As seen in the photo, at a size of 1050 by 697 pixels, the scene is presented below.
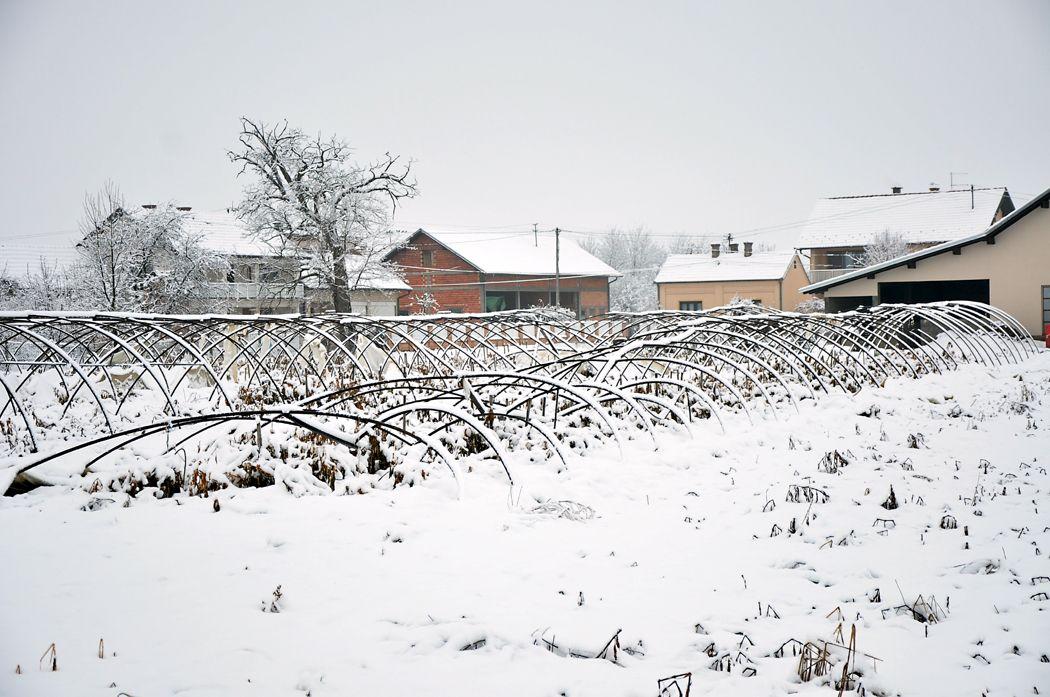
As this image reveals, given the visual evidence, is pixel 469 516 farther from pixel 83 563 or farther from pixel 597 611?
pixel 83 563

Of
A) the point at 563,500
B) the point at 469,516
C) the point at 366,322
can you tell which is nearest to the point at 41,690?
the point at 469,516

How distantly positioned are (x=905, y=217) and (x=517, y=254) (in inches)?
939

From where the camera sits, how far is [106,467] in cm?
589

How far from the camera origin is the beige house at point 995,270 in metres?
23.6

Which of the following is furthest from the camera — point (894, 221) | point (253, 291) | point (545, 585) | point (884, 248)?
point (894, 221)

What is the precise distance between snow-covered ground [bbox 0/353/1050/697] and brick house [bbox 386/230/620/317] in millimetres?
37145

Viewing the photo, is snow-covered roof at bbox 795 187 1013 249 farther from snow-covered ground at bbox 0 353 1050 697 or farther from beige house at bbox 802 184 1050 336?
snow-covered ground at bbox 0 353 1050 697

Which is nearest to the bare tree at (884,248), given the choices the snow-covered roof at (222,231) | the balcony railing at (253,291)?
the balcony railing at (253,291)

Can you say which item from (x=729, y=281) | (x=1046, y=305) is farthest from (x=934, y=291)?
(x=729, y=281)

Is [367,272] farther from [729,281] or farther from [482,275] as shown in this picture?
[729,281]

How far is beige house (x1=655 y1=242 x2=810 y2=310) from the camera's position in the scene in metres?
46.8

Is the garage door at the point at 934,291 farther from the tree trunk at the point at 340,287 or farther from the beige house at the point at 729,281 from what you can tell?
the tree trunk at the point at 340,287

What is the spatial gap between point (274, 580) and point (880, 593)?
2.96 meters

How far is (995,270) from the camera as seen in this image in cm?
2431
